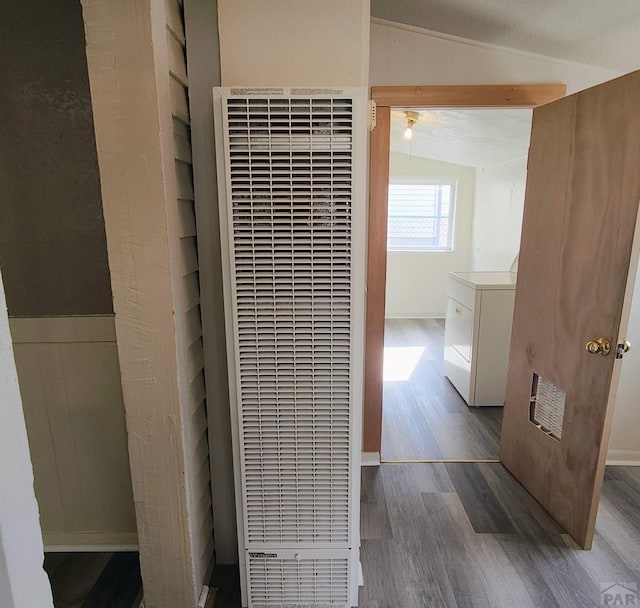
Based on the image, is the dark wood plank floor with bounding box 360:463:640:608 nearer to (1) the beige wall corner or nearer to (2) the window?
(1) the beige wall corner

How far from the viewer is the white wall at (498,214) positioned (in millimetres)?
4027

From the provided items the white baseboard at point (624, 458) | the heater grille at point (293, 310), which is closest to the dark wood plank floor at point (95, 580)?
the heater grille at point (293, 310)

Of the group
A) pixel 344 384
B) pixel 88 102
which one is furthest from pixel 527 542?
pixel 88 102

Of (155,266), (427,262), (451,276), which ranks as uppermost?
(155,266)

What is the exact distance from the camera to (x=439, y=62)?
2.03 m

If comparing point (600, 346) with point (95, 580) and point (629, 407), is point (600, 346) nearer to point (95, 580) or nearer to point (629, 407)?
point (629, 407)

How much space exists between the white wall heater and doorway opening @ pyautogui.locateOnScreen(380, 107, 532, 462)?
3.85 ft

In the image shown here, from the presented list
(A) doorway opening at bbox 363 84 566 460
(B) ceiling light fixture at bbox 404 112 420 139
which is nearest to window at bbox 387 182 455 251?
(B) ceiling light fixture at bbox 404 112 420 139

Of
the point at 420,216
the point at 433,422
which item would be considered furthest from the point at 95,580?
the point at 420,216

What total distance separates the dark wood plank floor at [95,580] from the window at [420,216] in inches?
180

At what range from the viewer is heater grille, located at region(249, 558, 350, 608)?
4.68 ft

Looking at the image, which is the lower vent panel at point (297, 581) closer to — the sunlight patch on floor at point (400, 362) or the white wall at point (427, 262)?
the sunlight patch on floor at point (400, 362)

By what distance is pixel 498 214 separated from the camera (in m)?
4.53

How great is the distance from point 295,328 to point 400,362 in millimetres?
2966
